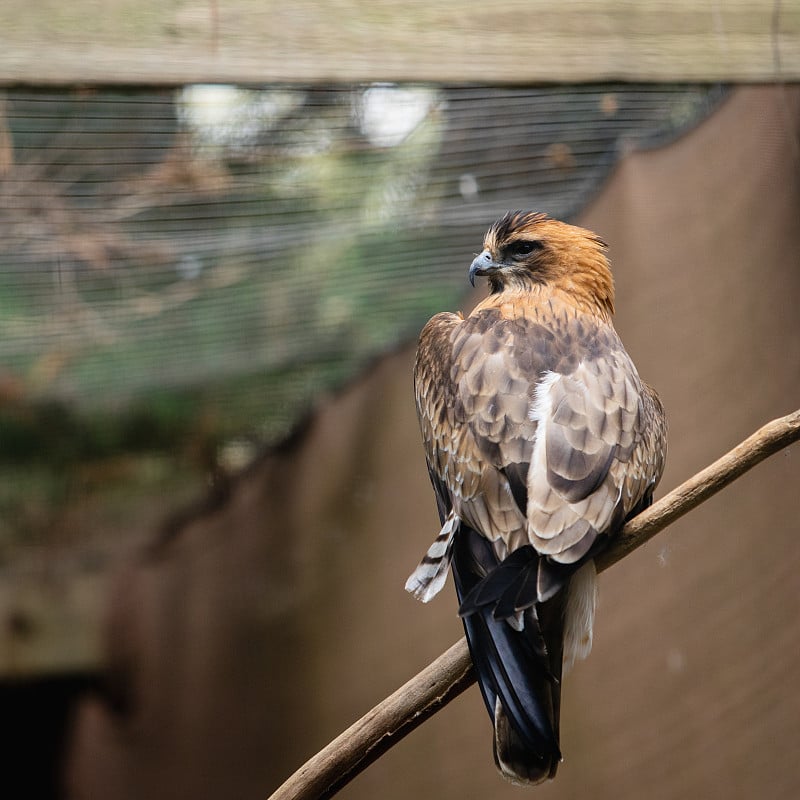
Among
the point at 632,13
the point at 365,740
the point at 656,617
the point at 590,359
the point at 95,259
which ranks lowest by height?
the point at 656,617

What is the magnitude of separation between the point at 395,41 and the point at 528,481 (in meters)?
1.09

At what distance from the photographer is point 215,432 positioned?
3994mm

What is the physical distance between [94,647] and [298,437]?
1202 mm

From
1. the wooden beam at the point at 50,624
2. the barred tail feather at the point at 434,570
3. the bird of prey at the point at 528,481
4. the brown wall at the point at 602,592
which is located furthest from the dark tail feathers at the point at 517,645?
the wooden beam at the point at 50,624

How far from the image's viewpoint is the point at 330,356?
3.87m

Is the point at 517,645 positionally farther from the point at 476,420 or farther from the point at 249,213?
the point at 249,213

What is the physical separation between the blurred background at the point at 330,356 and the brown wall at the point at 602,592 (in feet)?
0.04

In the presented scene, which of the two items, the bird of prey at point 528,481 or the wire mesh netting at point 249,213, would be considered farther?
the wire mesh netting at point 249,213

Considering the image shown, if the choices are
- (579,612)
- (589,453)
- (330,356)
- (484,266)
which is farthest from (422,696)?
(330,356)

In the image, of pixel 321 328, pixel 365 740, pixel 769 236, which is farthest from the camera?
pixel 321 328

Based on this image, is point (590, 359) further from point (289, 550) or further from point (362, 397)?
point (289, 550)

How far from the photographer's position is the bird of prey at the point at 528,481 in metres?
1.70

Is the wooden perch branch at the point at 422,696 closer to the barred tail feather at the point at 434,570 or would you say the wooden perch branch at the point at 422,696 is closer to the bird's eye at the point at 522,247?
the barred tail feather at the point at 434,570

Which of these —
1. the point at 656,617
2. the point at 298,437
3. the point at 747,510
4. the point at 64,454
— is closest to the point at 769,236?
the point at 747,510
